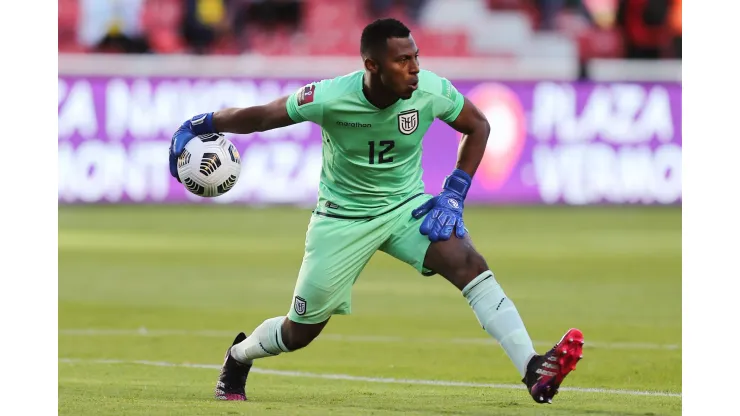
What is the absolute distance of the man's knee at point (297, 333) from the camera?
7086mm

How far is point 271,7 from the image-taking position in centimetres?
2538

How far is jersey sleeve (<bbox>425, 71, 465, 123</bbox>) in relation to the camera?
7.07 metres

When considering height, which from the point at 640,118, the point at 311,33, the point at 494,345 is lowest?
the point at 494,345

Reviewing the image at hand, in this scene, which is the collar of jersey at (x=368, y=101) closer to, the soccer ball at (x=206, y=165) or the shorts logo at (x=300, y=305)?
the soccer ball at (x=206, y=165)

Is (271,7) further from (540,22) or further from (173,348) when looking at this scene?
(173,348)

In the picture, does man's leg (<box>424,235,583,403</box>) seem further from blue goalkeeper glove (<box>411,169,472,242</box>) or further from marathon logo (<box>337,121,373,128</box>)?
marathon logo (<box>337,121,373,128</box>)

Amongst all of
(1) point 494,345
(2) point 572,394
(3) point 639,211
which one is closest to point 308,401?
(2) point 572,394

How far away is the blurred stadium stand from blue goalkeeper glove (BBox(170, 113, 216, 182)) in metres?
17.0

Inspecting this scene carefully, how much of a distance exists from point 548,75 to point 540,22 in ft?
14.4

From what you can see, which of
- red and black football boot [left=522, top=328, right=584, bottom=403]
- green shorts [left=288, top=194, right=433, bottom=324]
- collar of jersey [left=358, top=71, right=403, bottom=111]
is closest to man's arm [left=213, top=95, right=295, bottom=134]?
collar of jersey [left=358, top=71, right=403, bottom=111]

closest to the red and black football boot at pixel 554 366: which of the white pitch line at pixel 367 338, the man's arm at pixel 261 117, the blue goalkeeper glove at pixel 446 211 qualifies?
the blue goalkeeper glove at pixel 446 211

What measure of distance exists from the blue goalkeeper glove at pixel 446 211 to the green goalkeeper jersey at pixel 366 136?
18cm

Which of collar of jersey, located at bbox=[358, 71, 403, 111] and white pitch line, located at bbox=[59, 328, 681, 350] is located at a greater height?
collar of jersey, located at bbox=[358, 71, 403, 111]
